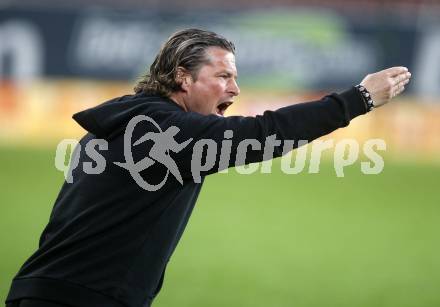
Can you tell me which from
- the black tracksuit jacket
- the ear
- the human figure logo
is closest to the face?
the ear

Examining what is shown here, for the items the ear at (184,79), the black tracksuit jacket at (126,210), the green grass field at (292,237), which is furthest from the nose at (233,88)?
the green grass field at (292,237)

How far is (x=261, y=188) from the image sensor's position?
13.8 meters

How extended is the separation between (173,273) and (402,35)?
10998 mm

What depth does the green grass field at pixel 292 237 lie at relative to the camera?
7531 mm

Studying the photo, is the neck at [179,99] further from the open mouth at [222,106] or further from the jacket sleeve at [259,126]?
the jacket sleeve at [259,126]

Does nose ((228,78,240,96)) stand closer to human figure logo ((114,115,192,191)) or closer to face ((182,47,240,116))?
face ((182,47,240,116))

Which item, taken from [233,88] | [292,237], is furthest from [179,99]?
[292,237]

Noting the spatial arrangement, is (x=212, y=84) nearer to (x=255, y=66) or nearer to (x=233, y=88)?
(x=233, y=88)

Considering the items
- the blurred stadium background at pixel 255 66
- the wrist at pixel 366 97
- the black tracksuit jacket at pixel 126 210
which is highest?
the blurred stadium background at pixel 255 66

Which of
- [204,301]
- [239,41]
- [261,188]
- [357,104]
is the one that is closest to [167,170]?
[357,104]

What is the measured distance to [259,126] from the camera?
327 cm

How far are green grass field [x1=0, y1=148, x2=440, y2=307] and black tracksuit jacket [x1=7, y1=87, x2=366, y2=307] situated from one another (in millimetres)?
3599

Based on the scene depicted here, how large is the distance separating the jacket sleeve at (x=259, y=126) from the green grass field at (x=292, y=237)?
12.4 feet

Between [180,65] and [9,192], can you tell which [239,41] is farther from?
[180,65]
